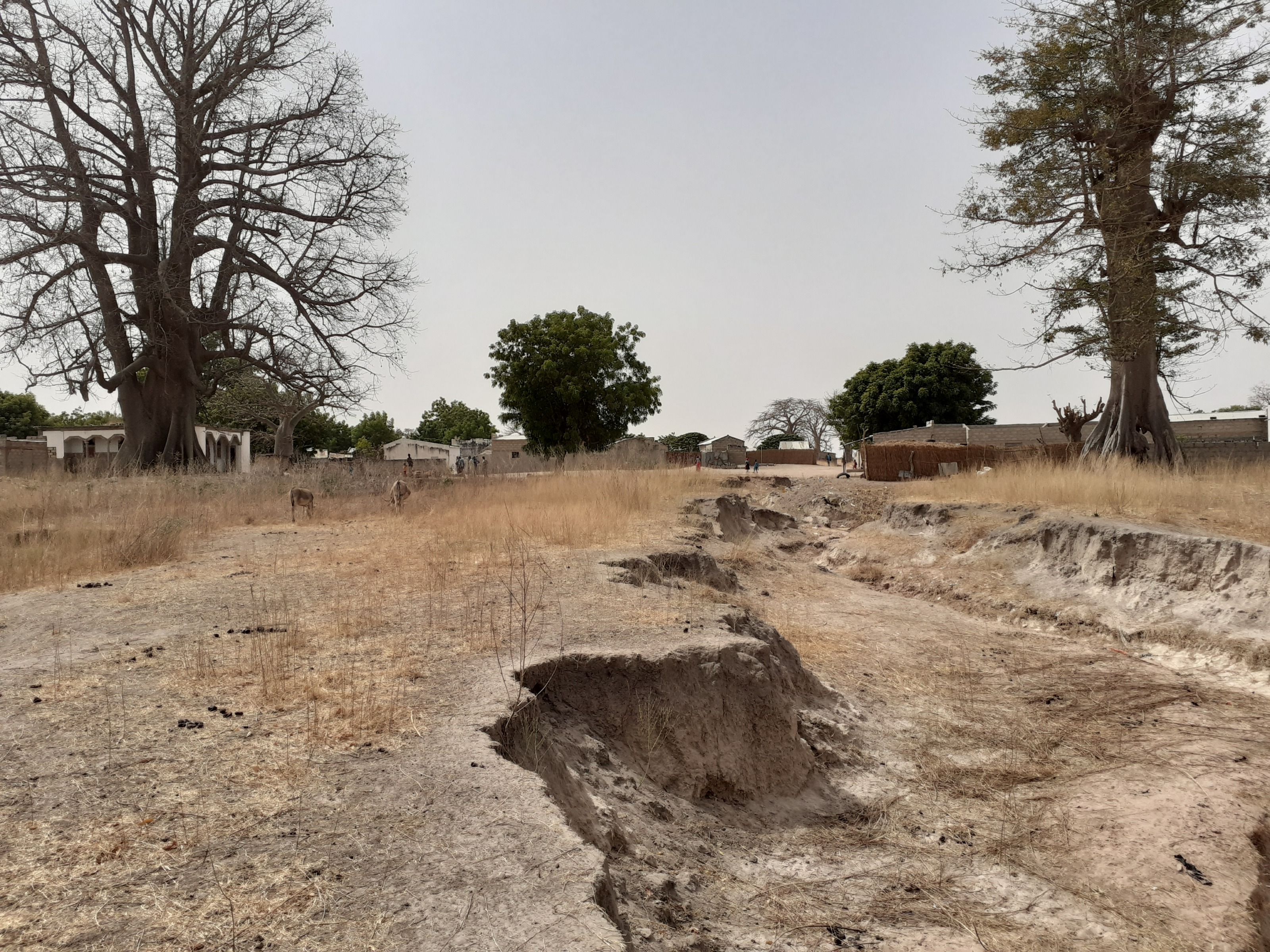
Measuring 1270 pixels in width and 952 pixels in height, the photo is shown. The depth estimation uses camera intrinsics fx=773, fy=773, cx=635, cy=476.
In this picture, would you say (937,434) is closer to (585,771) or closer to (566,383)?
(566,383)

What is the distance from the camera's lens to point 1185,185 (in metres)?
15.2

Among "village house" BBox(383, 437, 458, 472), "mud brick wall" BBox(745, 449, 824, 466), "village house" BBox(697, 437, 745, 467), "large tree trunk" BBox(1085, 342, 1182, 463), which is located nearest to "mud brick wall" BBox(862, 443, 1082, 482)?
"large tree trunk" BBox(1085, 342, 1182, 463)

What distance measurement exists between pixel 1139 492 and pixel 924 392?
35222mm

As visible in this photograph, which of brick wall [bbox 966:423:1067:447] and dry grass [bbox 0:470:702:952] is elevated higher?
brick wall [bbox 966:423:1067:447]

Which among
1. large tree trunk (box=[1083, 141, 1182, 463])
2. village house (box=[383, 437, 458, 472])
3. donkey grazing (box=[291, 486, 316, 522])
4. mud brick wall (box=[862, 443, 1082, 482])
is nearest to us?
donkey grazing (box=[291, 486, 316, 522])

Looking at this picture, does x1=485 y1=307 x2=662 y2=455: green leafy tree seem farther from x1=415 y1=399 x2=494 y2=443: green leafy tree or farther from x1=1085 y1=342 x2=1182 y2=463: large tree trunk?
x1=415 y1=399 x2=494 y2=443: green leafy tree

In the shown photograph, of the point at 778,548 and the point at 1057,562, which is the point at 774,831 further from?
the point at 778,548

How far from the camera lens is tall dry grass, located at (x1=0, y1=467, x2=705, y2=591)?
7695 mm

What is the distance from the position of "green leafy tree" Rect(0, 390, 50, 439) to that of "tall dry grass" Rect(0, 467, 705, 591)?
1756 inches

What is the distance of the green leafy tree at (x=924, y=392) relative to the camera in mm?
44312

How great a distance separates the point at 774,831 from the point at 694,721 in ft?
2.49

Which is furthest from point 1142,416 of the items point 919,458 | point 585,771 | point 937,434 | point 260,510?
point 937,434

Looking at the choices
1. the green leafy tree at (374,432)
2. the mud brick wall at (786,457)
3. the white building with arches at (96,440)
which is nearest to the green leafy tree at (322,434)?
the green leafy tree at (374,432)

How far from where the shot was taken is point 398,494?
12781mm
